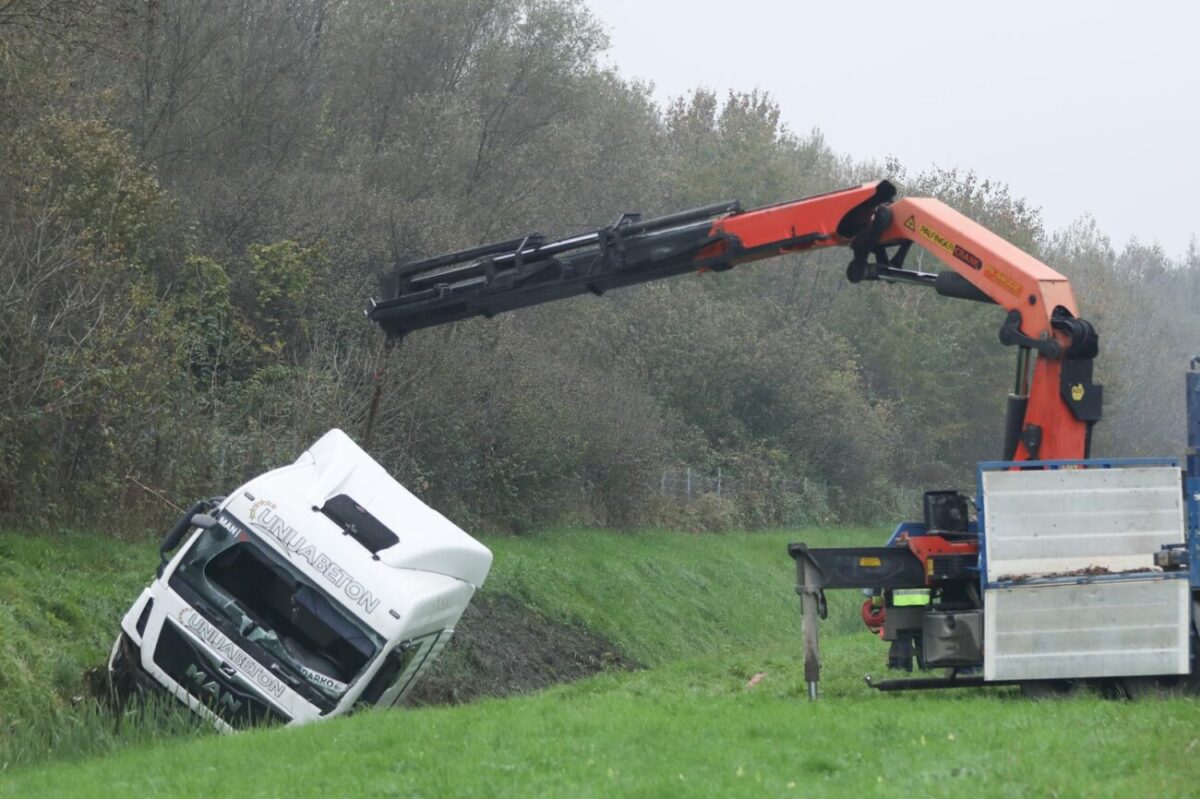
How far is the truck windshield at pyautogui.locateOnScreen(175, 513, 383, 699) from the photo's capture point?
43.9ft

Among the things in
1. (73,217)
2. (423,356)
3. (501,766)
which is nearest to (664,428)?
(423,356)

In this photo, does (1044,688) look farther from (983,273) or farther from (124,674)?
(124,674)

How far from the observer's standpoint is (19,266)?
1780 centimetres

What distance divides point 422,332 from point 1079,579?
17.0 m

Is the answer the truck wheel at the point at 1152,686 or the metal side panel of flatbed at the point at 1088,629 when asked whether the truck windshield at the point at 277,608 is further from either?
the truck wheel at the point at 1152,686

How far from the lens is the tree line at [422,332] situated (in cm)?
1948

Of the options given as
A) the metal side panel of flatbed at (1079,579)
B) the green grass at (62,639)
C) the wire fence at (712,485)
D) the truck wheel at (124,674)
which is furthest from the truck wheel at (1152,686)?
the wire fence at (712,485)

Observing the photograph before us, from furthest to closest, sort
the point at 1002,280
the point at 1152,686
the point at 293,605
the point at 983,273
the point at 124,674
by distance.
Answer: the point at 983,273 < the point at 1002,280 < the point at 124,674 < the point at 293,605 < the point at 1152,686

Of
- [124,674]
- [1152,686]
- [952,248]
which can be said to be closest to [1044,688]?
[1152,686]

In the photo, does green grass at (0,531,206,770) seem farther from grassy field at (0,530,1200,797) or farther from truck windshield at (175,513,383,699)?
truck windshield at (175,513,383,699)

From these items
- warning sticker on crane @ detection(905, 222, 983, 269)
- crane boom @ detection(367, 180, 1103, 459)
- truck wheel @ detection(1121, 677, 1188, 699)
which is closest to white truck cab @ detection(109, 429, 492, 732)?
crane boom @ detection(367, 180, 1103, 459)

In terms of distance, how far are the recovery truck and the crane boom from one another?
0.07 feet

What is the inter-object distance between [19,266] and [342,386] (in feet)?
27.1

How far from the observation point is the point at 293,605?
13664mm
